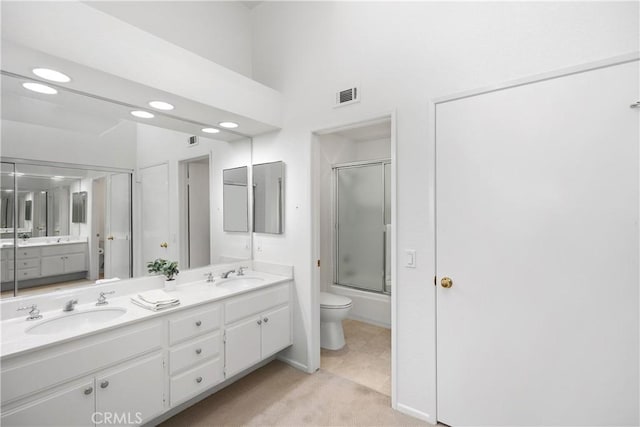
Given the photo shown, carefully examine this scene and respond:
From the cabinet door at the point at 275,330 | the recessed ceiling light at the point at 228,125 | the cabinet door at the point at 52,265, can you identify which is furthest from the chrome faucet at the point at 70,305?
the recessed ceiling light at the point at 228,125

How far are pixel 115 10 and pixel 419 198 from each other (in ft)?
8.04

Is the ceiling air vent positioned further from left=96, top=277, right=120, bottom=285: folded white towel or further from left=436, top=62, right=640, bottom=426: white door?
left=96, top=277, right=120, bottom=285: folded white towel

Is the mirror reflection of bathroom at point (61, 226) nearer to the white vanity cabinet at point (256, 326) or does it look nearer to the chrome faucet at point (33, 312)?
the chrome faucet at point (33, 312)

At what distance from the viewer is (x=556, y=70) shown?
1613mm

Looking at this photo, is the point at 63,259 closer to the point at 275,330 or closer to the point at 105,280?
the point at 105,280

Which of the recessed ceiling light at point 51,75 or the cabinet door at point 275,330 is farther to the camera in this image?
the cabinet door at point 275,330

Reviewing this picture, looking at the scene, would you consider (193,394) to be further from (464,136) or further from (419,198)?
(464,136)

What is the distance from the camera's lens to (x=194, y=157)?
270 centimetres

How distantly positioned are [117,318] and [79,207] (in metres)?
0.81

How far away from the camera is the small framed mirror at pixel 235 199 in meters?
2.91

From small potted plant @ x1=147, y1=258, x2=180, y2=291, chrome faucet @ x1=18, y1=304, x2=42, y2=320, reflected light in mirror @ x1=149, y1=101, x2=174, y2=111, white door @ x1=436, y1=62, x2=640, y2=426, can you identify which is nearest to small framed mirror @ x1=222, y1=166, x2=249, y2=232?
small potted plant @ x1=147, y1=258, x2=180, y2=291

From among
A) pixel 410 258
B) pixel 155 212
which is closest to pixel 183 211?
pixel 155 212

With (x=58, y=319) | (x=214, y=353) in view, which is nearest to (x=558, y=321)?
(x=214, y=353)

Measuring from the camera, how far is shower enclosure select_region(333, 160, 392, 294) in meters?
3.87
